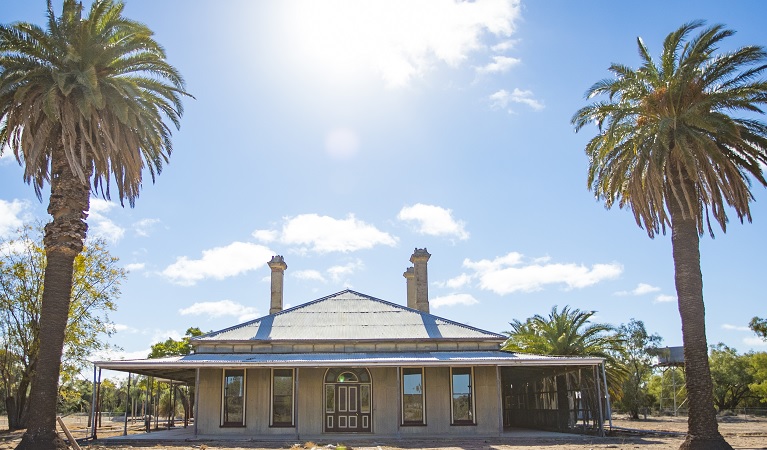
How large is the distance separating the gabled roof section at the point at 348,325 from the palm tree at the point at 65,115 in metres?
7.78

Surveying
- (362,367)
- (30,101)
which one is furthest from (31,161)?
(362,367)

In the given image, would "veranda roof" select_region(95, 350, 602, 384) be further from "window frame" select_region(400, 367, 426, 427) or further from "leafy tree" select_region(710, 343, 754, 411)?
"leafy tree" select_region(710, 343, 754, 411)

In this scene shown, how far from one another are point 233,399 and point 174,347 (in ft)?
58.4

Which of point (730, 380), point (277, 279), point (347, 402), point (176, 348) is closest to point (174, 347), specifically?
point (176, 348)

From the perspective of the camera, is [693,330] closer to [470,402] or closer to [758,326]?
[470,402]

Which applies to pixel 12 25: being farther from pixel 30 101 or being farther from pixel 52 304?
pixel 52 304

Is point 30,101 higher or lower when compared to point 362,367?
higher

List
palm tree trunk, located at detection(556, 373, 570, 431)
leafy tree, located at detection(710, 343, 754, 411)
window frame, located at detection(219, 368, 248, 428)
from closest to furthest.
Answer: window frame, located at detection(219, 368, 248, 428)
palm tree trunk, located at detection(556, 373, 570, 431)
leafy tree, located at detection(710, 343, 754, 411)

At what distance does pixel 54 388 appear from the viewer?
15.1 meters

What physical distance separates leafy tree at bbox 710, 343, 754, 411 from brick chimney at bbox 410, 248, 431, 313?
3435cm

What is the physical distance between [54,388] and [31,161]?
5.51 meters

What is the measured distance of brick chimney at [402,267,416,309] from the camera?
29450 millimetres

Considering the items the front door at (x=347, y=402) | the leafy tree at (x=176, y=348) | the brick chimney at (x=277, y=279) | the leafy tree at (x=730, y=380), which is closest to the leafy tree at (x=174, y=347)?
the leafy tree at (x=176, y=348)

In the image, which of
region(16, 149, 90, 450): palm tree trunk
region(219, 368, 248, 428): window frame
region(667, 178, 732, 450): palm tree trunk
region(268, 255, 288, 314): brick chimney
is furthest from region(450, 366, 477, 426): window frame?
region(16, 149, 90, 450): palm tree trunk
